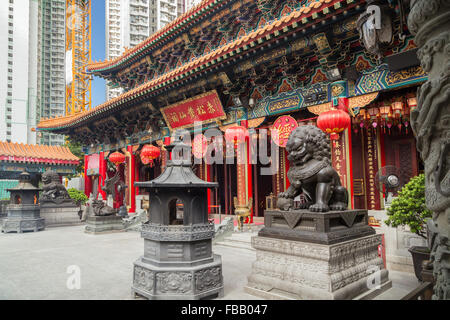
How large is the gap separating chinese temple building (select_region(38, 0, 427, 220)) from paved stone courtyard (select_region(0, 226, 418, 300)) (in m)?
2.87

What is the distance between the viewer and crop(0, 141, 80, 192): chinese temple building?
13695 millimetres

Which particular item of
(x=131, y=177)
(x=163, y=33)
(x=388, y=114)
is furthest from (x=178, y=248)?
(x=131, y=177)

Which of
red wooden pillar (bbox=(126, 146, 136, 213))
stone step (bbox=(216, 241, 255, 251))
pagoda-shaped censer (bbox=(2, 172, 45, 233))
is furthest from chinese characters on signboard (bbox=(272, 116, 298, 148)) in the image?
pagoda-shaped censer (bbox=(2, 172, 45, 233))

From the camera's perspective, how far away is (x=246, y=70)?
7730mm

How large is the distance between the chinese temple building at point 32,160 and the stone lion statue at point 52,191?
110 cm

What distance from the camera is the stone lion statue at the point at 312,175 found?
3.61 meters

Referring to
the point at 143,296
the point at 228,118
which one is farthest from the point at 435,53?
the point at 228,118

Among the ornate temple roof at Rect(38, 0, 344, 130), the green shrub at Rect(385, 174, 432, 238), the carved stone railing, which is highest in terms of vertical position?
the ornate temple roof at Rect(38, 0, 344, 130)

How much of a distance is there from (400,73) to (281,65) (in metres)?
2.56

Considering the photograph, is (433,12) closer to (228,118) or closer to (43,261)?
(43,261)

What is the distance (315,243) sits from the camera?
328 centimetres

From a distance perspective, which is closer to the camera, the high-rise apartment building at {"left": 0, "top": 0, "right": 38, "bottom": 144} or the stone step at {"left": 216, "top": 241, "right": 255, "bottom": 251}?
the stone step at {"left": 216, "top": 241, "right": 255, "bottom": 251}

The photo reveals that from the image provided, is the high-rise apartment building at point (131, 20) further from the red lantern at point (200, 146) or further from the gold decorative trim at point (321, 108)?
the gold decorative trim at point (321, 108)

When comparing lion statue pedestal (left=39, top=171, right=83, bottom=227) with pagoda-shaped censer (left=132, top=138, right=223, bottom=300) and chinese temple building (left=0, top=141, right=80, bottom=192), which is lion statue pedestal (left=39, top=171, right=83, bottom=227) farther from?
pagoda-shaped censer (left=132, top=138, right=223, bottom=300)
